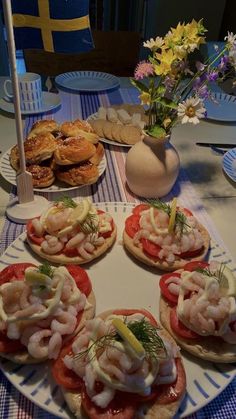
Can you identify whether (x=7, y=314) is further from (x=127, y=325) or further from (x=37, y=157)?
(x=37, y=157)

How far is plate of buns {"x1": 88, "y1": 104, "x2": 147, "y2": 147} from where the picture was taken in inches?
80.4

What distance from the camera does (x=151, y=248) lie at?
1.33 metres

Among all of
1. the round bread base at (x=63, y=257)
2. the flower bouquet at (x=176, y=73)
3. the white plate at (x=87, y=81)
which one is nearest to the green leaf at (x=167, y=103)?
the flower bouquet at (x=176, y=73)

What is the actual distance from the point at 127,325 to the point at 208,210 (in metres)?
0.89

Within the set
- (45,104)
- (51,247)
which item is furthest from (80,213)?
(45,104)

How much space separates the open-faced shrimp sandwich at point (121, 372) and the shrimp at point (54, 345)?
0.05 feet

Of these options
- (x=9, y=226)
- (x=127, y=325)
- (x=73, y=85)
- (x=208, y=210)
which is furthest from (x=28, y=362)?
(x=73, y=85)

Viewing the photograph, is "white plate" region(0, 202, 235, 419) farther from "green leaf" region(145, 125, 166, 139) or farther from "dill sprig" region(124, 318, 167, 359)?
"green leaf" region(145, 125, 166, 139)

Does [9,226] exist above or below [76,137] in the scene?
below

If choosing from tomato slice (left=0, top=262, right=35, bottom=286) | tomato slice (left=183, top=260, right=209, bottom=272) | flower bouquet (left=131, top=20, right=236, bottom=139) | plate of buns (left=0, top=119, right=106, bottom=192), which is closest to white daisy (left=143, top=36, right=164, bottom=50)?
flower bouquet (left=131, top=20, right=236, bottom=139)

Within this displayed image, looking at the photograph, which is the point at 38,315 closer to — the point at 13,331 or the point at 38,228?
the point at 13,331

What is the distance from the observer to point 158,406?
902 millimetres

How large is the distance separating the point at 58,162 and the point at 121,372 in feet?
3.50

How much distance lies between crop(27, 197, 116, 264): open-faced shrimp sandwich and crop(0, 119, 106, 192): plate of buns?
343mm
